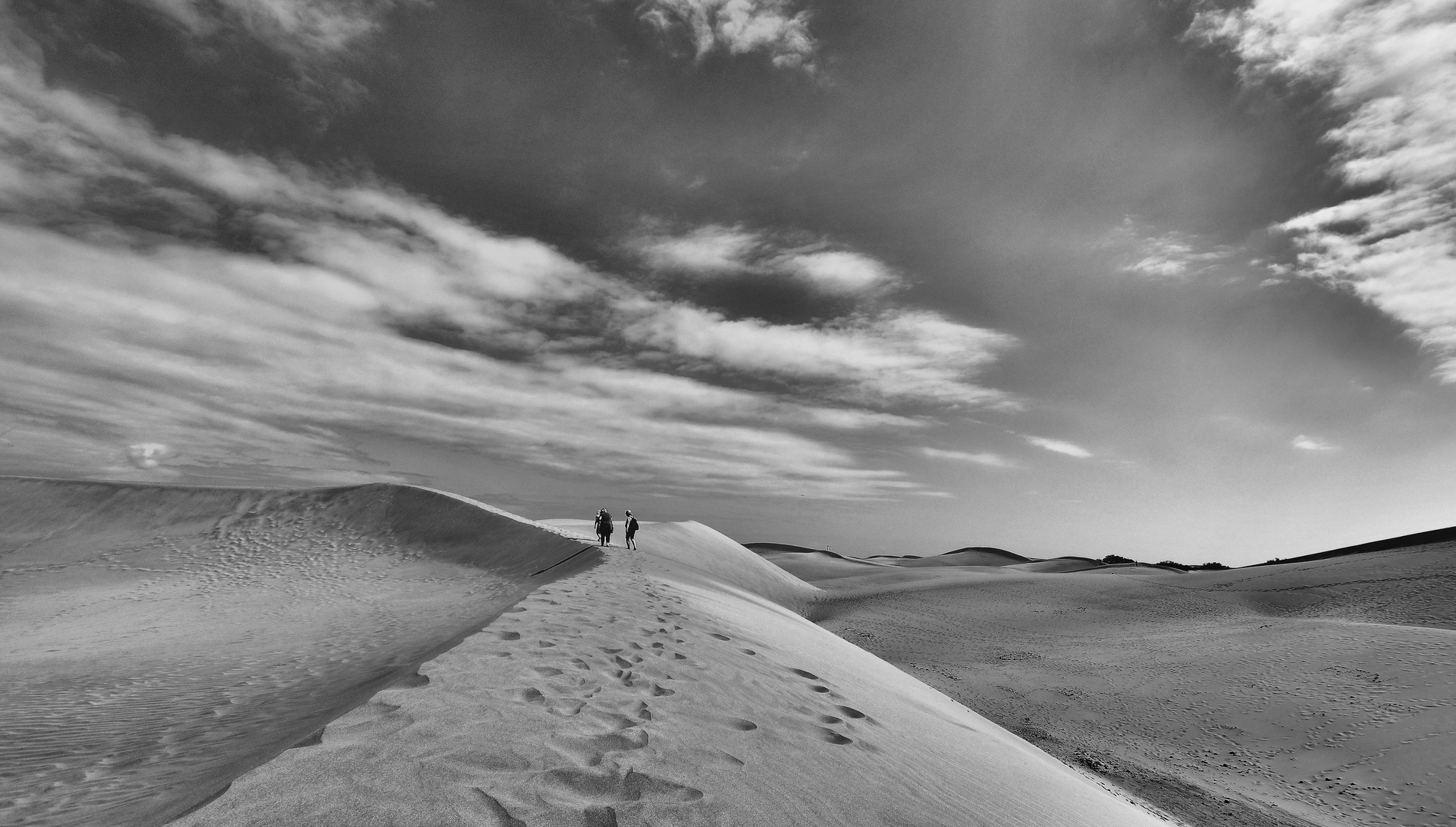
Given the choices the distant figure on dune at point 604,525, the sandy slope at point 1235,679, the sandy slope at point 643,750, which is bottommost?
the sandy slope at point 1235,679

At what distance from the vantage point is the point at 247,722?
5430mm

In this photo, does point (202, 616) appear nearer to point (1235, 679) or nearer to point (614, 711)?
point (614, 711)

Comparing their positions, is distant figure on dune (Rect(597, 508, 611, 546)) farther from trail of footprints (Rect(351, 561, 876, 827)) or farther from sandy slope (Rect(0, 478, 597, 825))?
trail of footprints (Rect(351, 561, 876, 827))

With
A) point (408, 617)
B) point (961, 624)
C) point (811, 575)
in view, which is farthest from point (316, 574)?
point (811, 575)

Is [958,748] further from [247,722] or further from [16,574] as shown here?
[16,574]

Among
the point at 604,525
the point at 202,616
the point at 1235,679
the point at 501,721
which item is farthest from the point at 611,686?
the point at 1235,679

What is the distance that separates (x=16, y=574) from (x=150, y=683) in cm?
1753

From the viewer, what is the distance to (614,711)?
3.89 meters

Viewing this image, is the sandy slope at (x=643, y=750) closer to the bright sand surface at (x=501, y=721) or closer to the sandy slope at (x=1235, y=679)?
the bright sand surface at (x=501, y=721)

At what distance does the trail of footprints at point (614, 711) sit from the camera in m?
2.68

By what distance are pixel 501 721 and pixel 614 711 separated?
742 mm

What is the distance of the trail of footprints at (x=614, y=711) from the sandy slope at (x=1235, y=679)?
823 cm

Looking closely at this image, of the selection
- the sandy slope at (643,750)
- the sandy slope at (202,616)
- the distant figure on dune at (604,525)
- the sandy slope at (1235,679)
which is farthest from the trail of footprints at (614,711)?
the distant figure on dune at (604,525)

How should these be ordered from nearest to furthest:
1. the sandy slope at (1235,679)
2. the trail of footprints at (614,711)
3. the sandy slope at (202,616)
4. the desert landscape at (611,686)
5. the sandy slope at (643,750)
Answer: the sandy slope at (643,750), the trail of footprints at (614,711), the desert landscape at (611,686), the sandy slope at (202,616), the sandy slope at (1235,679)
